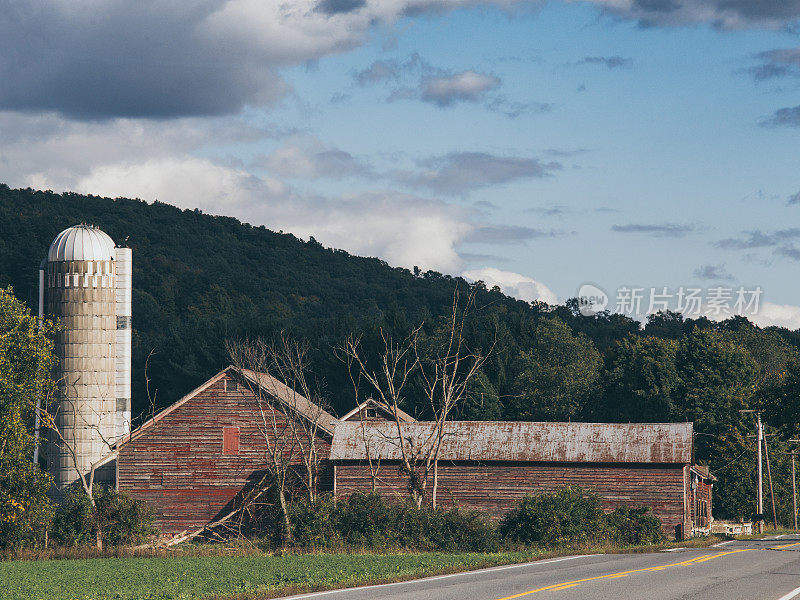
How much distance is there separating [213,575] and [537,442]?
2492 cm

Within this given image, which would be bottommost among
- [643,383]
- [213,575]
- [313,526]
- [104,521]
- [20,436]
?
[104,521]

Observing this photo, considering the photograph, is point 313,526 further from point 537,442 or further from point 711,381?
point 711,381

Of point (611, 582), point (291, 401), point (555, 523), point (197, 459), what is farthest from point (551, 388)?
point (611, 582)

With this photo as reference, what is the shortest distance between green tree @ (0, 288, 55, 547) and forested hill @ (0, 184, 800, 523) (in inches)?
900

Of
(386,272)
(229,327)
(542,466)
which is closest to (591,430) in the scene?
(542,466)

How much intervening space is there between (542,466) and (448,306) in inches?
3885

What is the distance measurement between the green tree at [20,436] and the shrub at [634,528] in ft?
75.3

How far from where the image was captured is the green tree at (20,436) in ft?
127

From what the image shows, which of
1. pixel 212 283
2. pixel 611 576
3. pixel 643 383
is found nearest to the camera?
pixel 611 576

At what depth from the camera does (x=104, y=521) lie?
41500mm

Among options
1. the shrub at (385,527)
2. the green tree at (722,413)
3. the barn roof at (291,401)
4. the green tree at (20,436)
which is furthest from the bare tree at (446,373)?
the green tree at (20,436)

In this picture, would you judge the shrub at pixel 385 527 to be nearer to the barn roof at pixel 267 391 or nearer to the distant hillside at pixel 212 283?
the barn roof at pixel 267 391

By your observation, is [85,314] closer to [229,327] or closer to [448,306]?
[229,327]

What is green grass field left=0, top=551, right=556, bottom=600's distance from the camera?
21.3 m
